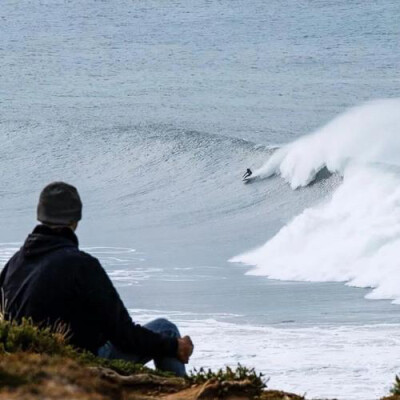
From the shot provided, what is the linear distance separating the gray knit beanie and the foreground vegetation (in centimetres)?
34

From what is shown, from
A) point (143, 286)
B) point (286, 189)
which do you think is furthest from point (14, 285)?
point (286, 189)

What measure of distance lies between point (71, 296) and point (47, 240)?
0.20 m

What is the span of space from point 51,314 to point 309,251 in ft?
51.4

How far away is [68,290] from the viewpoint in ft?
13.8

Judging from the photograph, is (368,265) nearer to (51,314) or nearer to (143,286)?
(143,286)

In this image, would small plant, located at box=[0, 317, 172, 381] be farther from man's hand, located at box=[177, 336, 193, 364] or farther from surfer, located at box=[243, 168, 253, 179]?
surfer, located at box=[243, 168, 253, 179]

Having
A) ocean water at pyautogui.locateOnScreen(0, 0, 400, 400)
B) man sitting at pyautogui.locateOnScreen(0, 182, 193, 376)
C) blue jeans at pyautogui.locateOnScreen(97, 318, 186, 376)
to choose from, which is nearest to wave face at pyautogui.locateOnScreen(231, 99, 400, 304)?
ocean water at pyautogui.locateOnScreen(0, 0, 400, 400)

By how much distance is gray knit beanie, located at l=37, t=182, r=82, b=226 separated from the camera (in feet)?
13.8

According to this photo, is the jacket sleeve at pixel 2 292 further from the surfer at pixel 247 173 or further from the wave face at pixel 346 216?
the surfer at pixel 247 173

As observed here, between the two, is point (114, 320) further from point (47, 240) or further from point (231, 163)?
point (231, 163)

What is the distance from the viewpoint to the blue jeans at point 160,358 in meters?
4.39

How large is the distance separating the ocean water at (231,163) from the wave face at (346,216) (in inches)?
2.1

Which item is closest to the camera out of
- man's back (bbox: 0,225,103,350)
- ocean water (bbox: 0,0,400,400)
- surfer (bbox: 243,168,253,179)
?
man's back (bbox: 0,225,103,350)

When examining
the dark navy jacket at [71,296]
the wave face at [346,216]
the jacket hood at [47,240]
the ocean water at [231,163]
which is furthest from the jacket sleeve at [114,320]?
the wave face at [346,216]
